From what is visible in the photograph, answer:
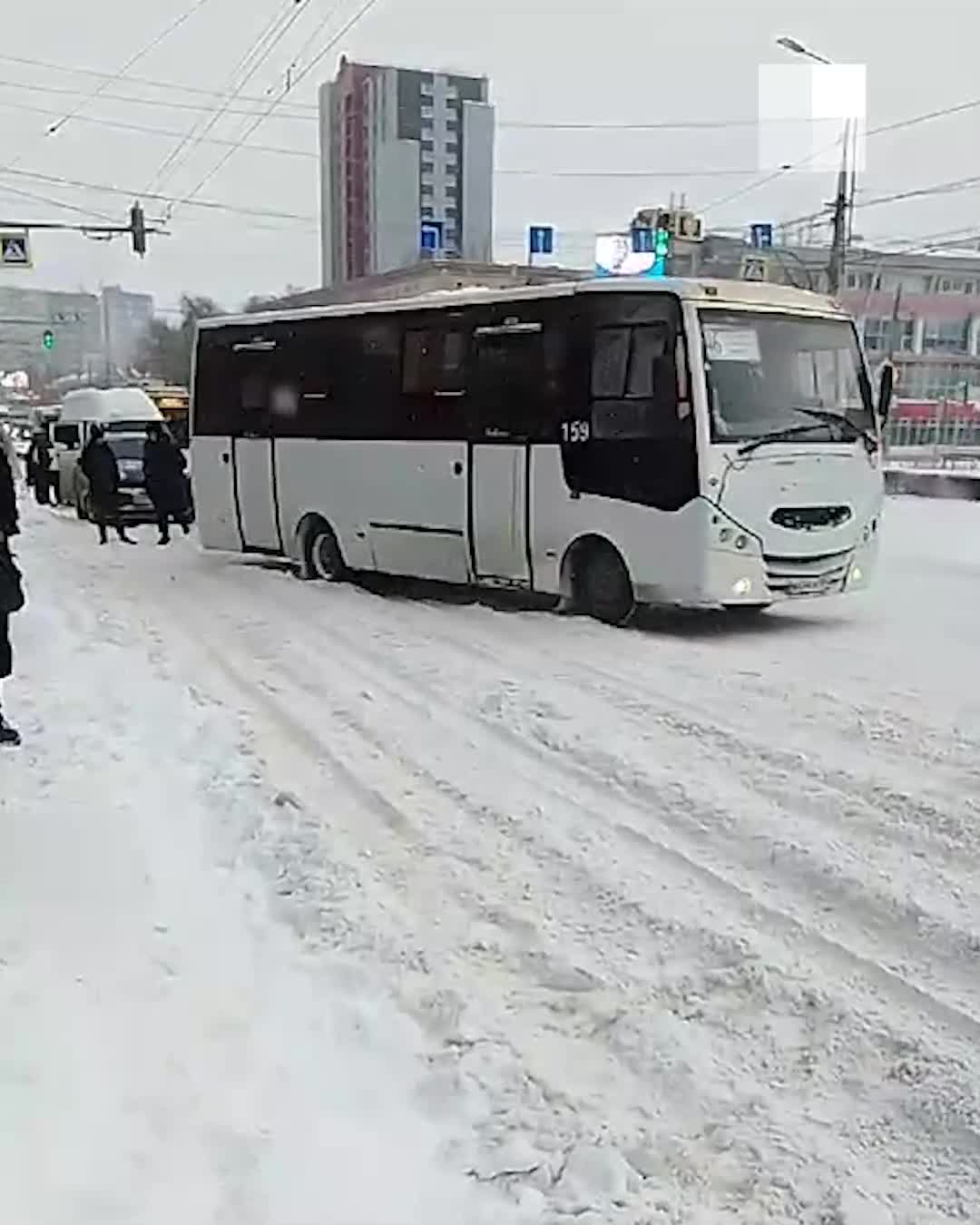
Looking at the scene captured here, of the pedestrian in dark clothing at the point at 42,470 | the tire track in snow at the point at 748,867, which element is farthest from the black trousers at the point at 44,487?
the tire track in snow at the point at 748,867

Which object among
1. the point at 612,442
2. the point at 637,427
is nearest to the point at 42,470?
the point at 612,442

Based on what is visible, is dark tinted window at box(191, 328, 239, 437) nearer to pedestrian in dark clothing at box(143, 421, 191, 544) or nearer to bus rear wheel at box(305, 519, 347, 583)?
bus rear wheel at box(305, 519, 347, 583)

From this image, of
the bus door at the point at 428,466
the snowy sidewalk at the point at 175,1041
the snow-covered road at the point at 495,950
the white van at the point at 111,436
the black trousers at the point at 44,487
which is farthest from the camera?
the black trousers at the point at 44,487

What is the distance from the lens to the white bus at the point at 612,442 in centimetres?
1127

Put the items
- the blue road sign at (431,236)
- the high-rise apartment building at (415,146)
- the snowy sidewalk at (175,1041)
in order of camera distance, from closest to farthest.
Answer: the snowy sidewalk at (175,1041)
the blue road sign at (431,236)
the high-rise apartment building at (415,146)

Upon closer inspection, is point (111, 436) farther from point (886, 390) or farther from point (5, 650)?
point (5, 650)

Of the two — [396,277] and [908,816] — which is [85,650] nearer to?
[908,816]

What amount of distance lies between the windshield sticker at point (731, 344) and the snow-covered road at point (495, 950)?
327 centimetres

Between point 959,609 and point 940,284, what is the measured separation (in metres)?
65.1

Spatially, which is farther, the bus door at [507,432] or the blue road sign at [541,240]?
the blue road sign at [541,240]

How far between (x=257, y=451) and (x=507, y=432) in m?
4.98

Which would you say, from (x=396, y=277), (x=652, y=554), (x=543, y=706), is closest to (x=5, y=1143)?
(x=543, y=706)

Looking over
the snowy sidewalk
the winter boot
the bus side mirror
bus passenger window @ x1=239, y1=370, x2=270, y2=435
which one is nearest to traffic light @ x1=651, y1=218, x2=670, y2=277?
bus passenger window @ x1=239, y1=370, x2=270, y2=435

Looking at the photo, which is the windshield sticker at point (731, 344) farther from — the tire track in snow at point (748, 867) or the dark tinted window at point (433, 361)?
the tire track in snow at point (748, 867)
